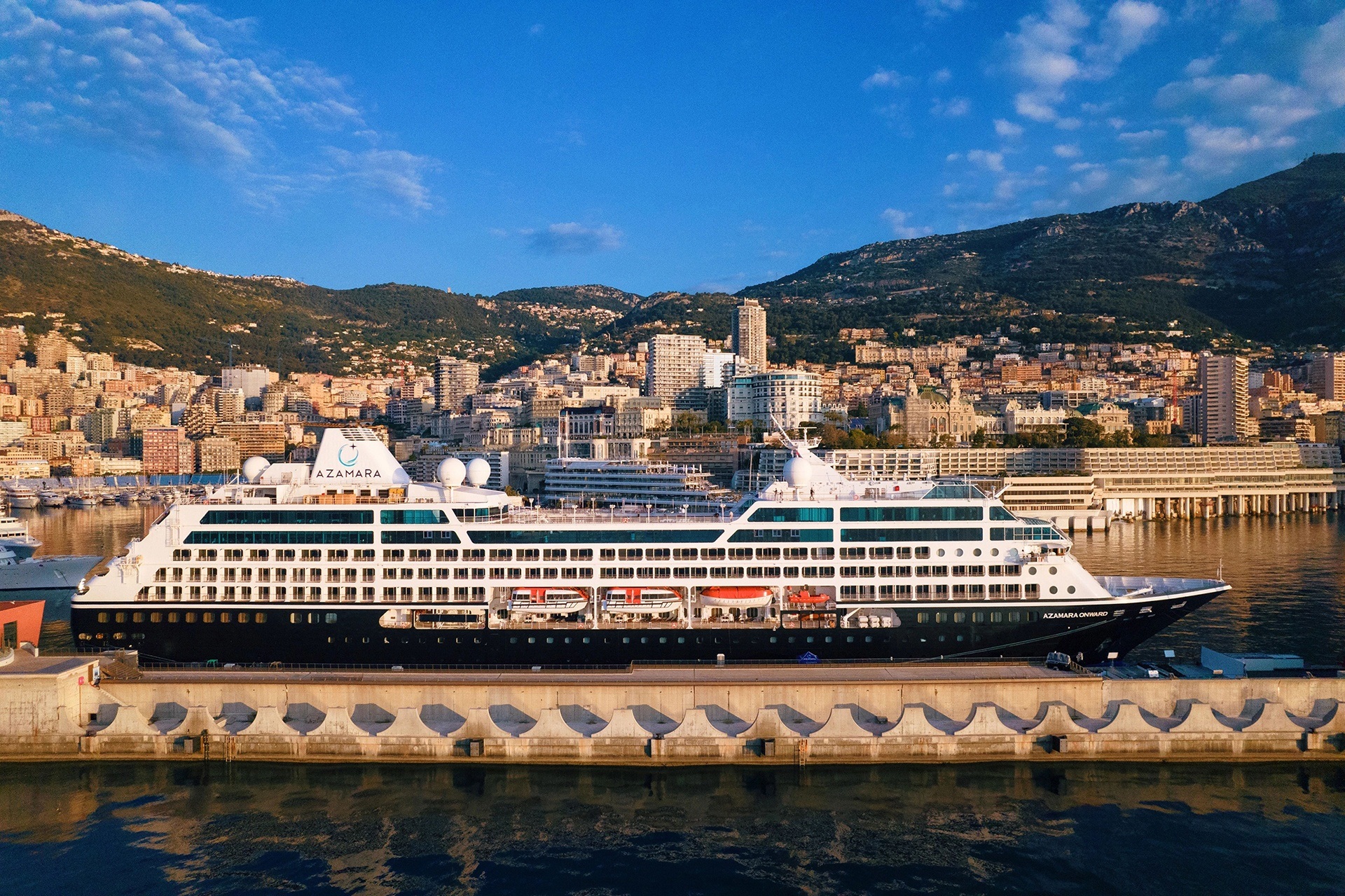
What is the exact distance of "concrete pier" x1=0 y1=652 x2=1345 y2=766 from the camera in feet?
61.2

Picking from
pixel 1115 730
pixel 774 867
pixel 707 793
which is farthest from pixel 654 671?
pixel 1115 730

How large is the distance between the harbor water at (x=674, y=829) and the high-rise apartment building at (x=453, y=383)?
479 feet

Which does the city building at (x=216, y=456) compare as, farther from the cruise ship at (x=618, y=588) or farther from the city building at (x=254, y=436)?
the cruise ship at (x=618, y=588)

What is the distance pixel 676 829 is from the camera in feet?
54.3

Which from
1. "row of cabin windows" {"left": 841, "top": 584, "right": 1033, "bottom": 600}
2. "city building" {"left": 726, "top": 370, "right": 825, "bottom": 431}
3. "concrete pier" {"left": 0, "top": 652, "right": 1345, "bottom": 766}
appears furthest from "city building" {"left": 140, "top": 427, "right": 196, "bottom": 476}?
"row of cabin windows" {"left": 841, "top": 584, "right": 1033, "bottom": 600}

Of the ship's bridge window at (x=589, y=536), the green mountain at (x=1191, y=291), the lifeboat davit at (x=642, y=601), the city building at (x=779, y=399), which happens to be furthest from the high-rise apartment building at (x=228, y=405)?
the lifeboat davit at (x=642, y=601)

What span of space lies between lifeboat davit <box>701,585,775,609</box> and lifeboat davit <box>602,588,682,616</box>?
2.54ft

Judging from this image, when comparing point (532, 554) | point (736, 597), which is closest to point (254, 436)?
point (532, 554)

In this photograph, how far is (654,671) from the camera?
829 inches

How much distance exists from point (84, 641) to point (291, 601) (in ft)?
18.1

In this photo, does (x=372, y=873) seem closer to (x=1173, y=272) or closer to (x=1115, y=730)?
(x=1115, y=730)

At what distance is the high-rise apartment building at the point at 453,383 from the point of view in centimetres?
16675

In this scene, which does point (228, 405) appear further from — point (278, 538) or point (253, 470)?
point (278, 538)

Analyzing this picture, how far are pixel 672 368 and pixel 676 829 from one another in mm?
125716
